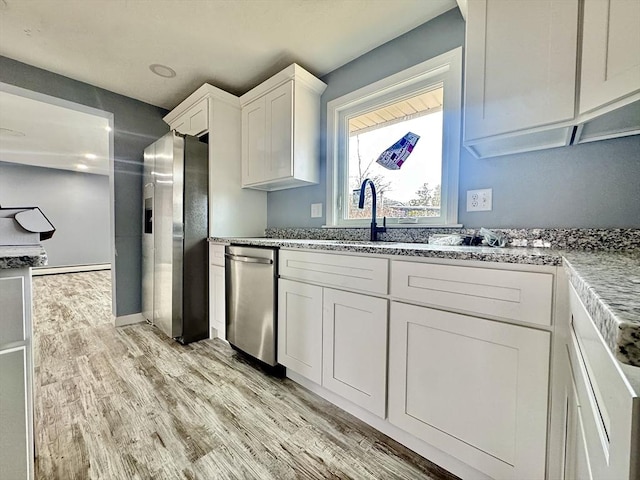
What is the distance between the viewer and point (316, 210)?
240 centimetres

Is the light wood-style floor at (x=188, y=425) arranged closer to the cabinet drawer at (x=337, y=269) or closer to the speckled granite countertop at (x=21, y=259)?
the cabinet drawer at (x=337, y=269)

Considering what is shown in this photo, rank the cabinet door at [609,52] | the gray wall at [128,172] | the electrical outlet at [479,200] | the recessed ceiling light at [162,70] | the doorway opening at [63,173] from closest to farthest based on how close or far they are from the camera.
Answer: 1. the cabinet door at [609,52]
2. the electrical outlet at [479,200]
3. the recessed ceiling light at [162,70]
4. the gray wall at [128,172]
5. the doorway opening at [63,173]

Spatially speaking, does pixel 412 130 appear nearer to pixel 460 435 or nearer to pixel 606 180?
pixel 606 180

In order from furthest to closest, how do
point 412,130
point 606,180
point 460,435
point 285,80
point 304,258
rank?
point 285,80 → point 412,130 → point 304,258 → point 606,180 → point 460,435

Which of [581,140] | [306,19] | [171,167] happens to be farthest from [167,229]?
[581,140]

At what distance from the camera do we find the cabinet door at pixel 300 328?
1552 mm

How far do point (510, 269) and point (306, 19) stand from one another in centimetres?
191

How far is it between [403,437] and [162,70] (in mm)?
3203

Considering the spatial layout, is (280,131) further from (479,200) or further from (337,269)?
(479,200)

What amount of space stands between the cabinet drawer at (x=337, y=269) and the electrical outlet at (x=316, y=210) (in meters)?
0.73

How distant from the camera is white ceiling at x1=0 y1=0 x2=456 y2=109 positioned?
1.68 metres

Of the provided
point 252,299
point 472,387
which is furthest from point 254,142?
point 472,387

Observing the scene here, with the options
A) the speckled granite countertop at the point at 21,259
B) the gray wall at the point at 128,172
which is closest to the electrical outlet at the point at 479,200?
the speckled granite countertop at the point at 21,259

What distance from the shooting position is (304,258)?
63.6 inches
